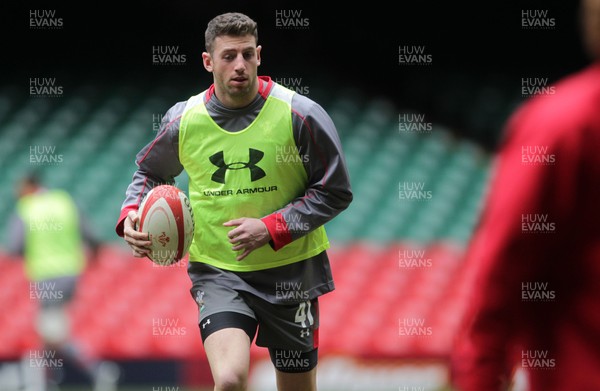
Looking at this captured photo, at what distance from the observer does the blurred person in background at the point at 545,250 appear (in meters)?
1.77

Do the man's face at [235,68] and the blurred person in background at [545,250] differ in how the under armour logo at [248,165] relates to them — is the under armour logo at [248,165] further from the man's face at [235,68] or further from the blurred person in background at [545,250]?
the blurred person in background at [545,250]

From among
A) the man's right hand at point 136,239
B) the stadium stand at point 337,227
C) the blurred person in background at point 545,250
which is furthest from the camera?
the stadium stand at point 337,227

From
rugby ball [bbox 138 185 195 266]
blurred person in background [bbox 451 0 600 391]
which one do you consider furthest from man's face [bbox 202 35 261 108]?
blurred person in background [bbox 451 0 600 391]

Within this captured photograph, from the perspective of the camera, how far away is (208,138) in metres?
4.32

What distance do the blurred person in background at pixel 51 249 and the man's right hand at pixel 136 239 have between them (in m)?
4.47

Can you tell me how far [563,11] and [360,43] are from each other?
2.57m

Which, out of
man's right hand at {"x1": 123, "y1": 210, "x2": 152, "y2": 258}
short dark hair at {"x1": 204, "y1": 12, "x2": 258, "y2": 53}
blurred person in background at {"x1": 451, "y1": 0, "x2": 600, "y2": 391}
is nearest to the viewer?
blurred person in background at {"x1": 451, "y1": 0, "x2": 600, "y2": 391}

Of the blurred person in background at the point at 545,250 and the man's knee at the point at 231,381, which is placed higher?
the blurred person in background at the point at 545,250

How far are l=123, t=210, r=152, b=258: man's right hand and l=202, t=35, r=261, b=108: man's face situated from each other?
0.67 meters

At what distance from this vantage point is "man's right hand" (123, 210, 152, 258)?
13.5ft

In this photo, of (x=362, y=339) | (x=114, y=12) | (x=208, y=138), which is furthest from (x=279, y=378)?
(x=114, y=12)

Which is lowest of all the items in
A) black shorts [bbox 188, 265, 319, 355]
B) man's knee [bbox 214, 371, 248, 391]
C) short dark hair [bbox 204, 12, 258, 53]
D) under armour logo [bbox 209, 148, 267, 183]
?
man's knee [bbox 214, 371, 248, 391]

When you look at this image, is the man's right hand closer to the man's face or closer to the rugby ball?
the rugby ball

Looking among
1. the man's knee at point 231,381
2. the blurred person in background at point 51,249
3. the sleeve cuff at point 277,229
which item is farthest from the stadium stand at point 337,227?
the man's knee at point 231,381
